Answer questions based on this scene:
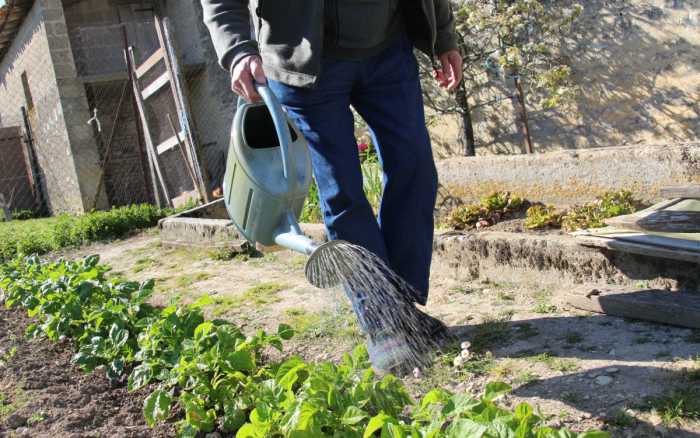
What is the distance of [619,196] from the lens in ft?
11.3

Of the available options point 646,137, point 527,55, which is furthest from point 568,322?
point 527,55

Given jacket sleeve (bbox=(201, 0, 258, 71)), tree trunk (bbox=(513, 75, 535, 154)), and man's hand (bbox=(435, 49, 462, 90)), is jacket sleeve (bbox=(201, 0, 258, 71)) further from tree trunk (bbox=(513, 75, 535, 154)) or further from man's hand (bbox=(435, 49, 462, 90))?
tree trunk (bbox=(513, 75, 535, 154))

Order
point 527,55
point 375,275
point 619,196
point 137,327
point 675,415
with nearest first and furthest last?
point 675,415
point 375,275
point 137,327
point 619,196
point 527,55

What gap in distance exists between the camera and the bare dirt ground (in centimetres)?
175

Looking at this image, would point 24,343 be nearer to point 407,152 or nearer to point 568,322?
point 407,152

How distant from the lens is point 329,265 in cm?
192

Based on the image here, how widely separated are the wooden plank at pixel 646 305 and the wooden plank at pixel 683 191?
0.43 metres

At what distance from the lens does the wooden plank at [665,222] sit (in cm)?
265

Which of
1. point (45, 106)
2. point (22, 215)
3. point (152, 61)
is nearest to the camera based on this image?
point (152, 61)

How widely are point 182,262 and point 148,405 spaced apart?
310 centimetres

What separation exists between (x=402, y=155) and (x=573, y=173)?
172 centimetres

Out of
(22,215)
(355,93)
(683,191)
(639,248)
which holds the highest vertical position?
(355,93)

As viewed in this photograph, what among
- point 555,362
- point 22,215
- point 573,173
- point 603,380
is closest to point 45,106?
point 22,215

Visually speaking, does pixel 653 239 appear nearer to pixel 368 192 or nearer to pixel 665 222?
pixel 665 222
